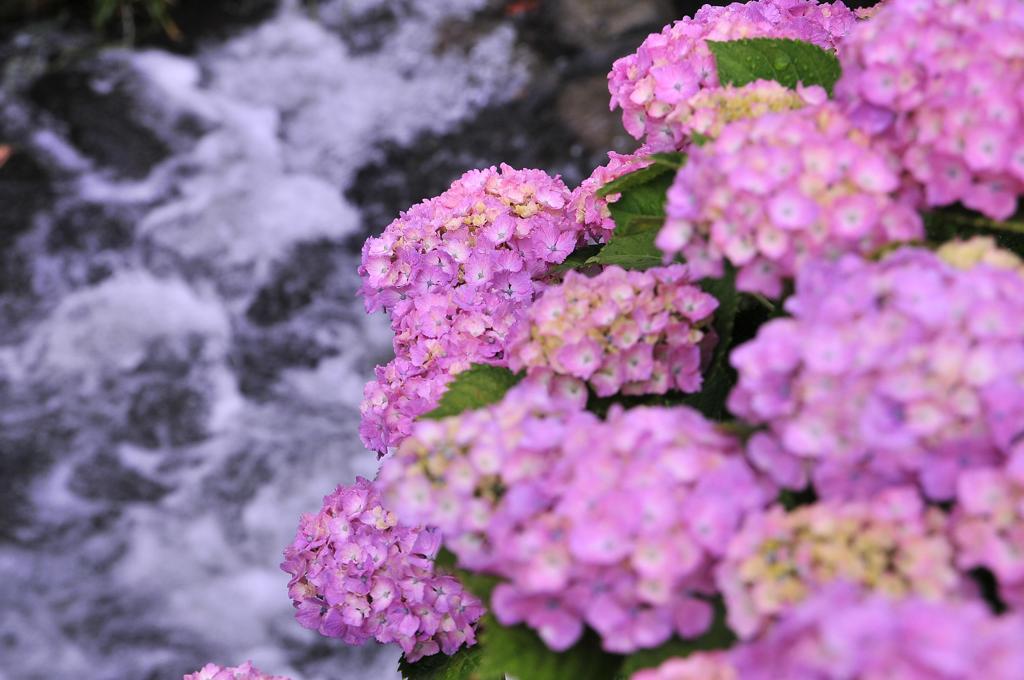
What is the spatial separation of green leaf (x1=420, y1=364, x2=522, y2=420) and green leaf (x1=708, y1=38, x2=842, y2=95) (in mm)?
340

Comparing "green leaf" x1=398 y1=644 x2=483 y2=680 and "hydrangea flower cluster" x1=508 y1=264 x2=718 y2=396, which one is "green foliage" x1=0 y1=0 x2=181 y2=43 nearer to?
"green leaf" x1=398 y1=644 x2=483 y2=680

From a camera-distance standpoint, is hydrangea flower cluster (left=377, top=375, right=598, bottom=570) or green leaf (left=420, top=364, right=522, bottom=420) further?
green leaf (left=420, top=364, right=522, bottom=420)

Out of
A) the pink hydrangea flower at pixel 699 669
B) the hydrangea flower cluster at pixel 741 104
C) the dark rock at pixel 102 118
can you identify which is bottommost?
the pink hydrangea flower at pixel 699 669

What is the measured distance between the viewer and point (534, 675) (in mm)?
786

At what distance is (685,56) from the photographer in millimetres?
1132

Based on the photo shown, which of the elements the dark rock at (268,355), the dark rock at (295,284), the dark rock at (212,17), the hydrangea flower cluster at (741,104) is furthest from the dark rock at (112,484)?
the hydrangea flower cluster at (741,104)

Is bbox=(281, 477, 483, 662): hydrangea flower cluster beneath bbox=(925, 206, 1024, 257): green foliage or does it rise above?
above

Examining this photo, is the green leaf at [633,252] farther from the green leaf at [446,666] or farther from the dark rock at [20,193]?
the dark rock at [20,193]

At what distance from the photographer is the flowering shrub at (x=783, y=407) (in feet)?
2.10

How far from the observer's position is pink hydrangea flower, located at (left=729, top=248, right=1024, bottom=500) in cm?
65

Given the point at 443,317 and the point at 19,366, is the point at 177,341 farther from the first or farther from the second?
the point at 443,317

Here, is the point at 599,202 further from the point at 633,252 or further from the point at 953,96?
→ the point at 953,96

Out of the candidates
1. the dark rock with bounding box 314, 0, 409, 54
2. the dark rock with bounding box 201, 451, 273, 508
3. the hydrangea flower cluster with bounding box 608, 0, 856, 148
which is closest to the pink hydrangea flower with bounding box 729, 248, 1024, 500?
the hydrangea flower cluster with bounding box 608, 0, 856, 148

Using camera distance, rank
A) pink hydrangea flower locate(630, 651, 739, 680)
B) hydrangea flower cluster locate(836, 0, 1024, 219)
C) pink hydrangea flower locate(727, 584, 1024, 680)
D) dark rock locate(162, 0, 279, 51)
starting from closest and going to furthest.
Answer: pink hydrangea flower locate(727, 584, 1024, 680)
pink hydrangea flower locate(630, 651, 739, 680)
hydrangea flower cluster locate(836, 0, 1024, 219)
dark rock locate(162, 0, 279, 51)
